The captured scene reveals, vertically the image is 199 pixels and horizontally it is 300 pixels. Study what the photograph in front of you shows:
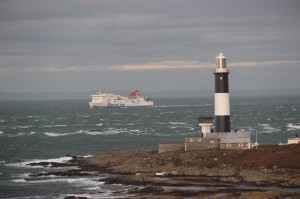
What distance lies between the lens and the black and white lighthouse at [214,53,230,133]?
69.3 metres

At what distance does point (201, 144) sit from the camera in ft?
228

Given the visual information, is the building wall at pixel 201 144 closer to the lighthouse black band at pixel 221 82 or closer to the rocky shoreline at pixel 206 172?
the rocky shoreline at pixel 206 172

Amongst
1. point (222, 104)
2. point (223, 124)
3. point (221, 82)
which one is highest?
point (221, 82)

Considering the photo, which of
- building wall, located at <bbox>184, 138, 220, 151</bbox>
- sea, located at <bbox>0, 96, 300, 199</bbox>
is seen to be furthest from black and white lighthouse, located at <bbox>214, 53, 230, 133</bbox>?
sea, located at <bbox>0, 96, 300, 199</bbox>

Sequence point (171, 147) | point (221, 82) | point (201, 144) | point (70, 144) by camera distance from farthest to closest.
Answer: point (70, 144), point (171, 147), point (221, 82), point (201, 144)

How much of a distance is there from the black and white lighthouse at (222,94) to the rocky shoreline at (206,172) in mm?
3965

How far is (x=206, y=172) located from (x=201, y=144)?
984cm

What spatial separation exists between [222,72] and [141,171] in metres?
11.9

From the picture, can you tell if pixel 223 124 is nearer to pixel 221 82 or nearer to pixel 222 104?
pixel 222 104

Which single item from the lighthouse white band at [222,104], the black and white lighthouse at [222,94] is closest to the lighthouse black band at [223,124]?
the black and white lighthouse at [222,94]

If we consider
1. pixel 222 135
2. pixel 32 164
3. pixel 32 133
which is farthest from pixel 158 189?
pixel 32 133

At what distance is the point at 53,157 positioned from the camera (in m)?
85.9

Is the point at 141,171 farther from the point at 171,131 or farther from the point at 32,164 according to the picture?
the point at 171,131

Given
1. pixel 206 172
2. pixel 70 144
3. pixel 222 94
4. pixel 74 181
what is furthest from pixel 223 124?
pixel 70 144
